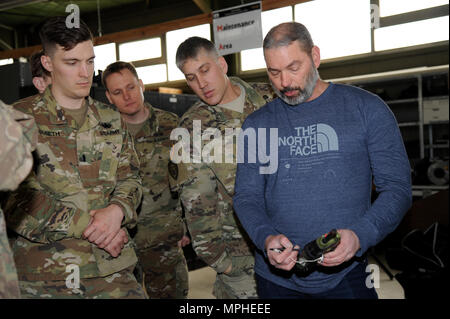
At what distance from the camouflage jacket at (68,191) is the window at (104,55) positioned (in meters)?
1.07

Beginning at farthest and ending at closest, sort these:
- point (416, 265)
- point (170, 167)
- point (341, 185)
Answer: point (416, 265)
point (170, 167)
point (341, 185)

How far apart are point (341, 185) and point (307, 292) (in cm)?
35

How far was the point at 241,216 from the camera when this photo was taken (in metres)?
1.39

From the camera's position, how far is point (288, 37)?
4.54 feet

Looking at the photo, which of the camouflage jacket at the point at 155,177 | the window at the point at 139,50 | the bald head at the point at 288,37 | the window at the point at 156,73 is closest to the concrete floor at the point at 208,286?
the camouflage jacket at the point at 155,177

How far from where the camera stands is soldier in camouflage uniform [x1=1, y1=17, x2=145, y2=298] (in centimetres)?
141

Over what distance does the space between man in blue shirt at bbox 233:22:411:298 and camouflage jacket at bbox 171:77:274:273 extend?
46 cm

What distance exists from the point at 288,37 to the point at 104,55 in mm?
1706

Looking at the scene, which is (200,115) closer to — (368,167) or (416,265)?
(368,167)

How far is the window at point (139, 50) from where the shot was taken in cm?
284

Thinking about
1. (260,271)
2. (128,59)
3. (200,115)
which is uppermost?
(128,59)

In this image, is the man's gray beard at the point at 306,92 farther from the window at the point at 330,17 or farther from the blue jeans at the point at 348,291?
the window at the point at 330,17

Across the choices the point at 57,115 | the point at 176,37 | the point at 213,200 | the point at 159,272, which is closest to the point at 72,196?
the point at 57,115
